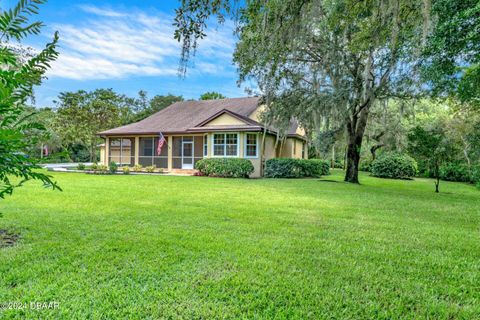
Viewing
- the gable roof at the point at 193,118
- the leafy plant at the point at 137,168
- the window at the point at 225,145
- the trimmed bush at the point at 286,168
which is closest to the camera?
the trimmed bush at the point at 286,168

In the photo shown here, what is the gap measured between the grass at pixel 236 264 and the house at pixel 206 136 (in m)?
10.5

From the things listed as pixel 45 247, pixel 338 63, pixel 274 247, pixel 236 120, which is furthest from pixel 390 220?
pixel 236 120

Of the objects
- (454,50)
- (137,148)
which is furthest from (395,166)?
(137,148)

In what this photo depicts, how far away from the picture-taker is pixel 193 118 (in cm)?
2111

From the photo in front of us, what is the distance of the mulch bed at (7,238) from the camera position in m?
3.90

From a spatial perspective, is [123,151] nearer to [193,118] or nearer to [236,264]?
[193,118]

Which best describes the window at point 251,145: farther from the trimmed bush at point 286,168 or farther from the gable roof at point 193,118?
the trimmed bush at point 286,168

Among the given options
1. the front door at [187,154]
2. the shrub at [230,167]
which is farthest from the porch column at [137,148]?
the shrub at [230,167]

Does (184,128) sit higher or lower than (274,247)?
higher

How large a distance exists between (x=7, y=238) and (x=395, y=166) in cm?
2120

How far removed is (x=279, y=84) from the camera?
12773mm

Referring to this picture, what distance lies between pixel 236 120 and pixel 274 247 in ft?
44.8

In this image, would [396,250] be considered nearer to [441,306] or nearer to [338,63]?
[441,306]

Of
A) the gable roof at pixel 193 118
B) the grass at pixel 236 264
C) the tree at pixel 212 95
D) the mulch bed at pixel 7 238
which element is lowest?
the grass at pixel 236 264
